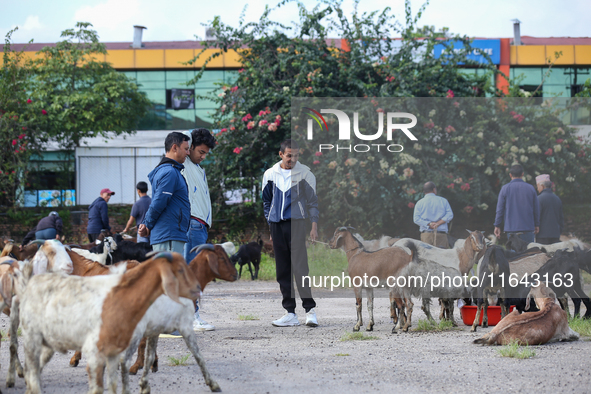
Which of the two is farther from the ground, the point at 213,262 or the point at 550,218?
the point at 550,218

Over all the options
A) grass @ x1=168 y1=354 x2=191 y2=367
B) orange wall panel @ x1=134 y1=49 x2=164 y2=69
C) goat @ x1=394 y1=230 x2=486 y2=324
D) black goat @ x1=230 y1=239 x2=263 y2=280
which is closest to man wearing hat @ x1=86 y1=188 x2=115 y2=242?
black goat @ x1=230 y1=239 x2=263 y2=280

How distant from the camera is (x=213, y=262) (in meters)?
4.39

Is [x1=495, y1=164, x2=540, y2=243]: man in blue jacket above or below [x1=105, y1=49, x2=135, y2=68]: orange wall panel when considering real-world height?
below

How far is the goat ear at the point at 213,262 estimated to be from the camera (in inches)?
172

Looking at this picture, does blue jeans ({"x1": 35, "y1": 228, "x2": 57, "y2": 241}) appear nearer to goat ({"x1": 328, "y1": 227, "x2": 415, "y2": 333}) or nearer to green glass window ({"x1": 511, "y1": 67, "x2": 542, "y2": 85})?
goat ({"x1": 328, "y1": 227, "x2": 415, "y2": 333})

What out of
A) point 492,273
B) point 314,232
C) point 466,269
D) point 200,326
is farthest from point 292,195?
point 492,273

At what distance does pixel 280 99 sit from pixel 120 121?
10587mm

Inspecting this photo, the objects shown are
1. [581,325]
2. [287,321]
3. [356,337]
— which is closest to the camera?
[356,337]

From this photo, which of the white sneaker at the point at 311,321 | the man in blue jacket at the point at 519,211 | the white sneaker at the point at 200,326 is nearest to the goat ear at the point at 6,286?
the white sneaker at the point at 200,326

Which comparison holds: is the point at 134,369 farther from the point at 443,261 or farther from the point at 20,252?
the point at 443,261

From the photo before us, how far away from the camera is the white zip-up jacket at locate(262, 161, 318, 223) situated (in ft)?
23.5

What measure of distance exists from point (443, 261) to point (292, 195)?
189cm

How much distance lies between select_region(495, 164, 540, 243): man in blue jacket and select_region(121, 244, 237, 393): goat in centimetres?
404

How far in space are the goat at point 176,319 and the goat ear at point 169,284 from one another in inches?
24.9
